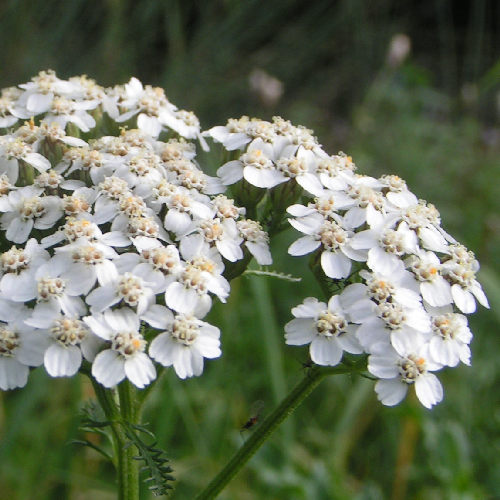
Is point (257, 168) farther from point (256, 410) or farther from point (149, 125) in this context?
point (256, 410)

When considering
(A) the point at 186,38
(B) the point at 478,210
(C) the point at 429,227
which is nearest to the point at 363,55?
(A) the point at 186,38

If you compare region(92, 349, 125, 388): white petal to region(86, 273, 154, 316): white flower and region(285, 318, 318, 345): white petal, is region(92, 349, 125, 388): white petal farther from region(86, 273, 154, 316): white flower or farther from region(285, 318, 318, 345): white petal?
region(285, 318, 318, 345): white petal

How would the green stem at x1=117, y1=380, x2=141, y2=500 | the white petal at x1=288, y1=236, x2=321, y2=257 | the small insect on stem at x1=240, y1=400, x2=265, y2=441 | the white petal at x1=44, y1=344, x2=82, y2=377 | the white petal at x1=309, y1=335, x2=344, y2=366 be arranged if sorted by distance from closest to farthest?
the white petal at x1=44, y1=344, x2=82, y2=377, the white petal at x1=309, y1=335, x2=344, y2=366, the green stem at x1=117, y1=380, x2=141, y2=500, the white petal at x1=288, y1=236, x2=321, y2=257, the small insect on stem at x1=240, y1=400, x2=265, y2=441

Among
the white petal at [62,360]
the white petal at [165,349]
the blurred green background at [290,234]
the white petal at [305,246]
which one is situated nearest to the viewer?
the white petal at [62,360]

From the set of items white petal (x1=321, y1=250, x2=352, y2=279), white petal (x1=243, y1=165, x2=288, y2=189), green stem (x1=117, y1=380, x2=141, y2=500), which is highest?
white petal (x1=243, y1=165, x2=288, y2=189)

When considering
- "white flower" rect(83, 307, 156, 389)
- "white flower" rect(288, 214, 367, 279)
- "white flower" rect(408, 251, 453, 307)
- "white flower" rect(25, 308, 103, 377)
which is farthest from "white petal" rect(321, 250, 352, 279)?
"white flower" rect(25, 308, 103, 377)

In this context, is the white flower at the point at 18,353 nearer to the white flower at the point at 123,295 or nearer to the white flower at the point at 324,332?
the white flower at the point at 123,295

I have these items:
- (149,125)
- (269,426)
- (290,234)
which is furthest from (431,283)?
(290,234)

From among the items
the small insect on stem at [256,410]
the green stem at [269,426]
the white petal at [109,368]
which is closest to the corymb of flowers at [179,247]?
the white petal at [109,368]
